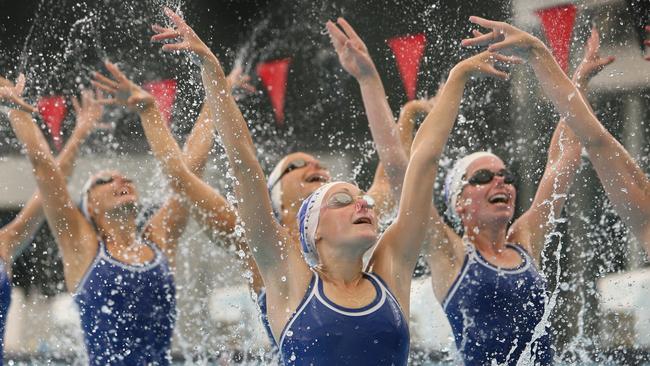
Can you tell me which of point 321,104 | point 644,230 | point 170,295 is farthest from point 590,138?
point 321,104

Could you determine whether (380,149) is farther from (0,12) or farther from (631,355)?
(0,12)

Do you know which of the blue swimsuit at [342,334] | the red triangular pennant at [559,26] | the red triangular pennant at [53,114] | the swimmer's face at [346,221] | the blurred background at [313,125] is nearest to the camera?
the blue swimsuit at [342,334]

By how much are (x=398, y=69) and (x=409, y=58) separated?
56 centimetres

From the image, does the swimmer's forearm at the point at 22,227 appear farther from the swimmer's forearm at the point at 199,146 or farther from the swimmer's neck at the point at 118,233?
the swimmer's forearm at the point at 199,146

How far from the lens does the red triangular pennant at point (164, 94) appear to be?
726 cm

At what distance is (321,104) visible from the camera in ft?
24.7

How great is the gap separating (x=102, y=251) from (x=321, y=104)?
3752 millimetres

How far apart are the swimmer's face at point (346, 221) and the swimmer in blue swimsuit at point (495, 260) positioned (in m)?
0.80

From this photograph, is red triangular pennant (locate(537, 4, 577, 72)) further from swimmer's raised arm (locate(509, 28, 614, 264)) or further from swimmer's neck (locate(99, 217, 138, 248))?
swimmer's neck (locate(99, 217, 138, 248))

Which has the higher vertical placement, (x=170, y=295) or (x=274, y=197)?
(x=274, y=197)

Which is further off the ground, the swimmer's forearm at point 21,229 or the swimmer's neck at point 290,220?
the swimmer's neck at point 290,220

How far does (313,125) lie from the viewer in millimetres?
7527

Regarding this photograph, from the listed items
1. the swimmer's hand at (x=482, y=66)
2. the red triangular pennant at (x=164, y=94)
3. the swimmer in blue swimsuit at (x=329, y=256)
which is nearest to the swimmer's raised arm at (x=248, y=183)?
the swimmer in blue swimsuit at (x=329, y=256)

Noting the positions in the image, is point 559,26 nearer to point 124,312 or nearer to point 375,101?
point 375,101
